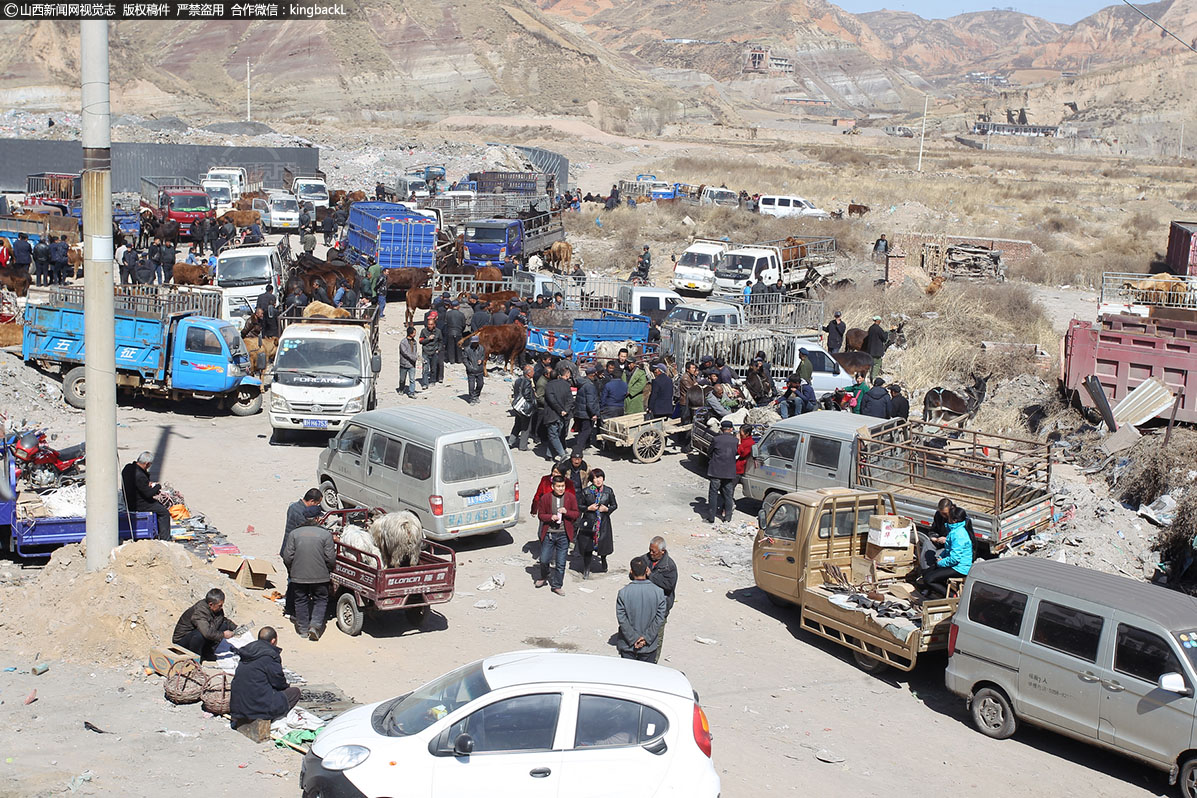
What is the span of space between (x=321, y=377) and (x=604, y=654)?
8.60 metres

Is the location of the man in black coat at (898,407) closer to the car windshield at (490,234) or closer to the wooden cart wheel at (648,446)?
the wooden cart wheel at (648,446)

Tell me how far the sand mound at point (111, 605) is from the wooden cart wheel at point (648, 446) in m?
8.83

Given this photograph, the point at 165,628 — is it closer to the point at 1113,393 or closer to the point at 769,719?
the point at 769,719

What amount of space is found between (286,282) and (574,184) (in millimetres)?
43538

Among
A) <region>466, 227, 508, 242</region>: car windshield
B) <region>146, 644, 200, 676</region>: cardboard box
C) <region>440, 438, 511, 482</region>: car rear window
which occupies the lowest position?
<region>146, 644, 200, 676</region>: cardboard box

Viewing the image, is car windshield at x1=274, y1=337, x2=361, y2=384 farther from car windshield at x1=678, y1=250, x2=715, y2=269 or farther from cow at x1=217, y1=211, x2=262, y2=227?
cow at x1=217, y1=211, x2=262, y2=227

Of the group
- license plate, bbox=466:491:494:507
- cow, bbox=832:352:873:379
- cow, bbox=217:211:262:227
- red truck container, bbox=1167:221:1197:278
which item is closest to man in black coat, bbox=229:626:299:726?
license plate, bbox=466:491:494:507

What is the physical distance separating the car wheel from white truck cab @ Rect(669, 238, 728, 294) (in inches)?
877

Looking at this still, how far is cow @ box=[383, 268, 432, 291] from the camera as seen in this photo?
98.3 ft

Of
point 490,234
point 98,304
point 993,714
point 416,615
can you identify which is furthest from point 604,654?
point 490,234

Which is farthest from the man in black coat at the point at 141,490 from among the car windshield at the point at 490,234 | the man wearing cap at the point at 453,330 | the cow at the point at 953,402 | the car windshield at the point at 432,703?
the car windshield at the point at 490,234

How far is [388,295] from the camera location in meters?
31.5

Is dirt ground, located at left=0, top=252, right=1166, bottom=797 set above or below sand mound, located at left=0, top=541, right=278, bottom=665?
below

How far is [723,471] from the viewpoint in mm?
15828
